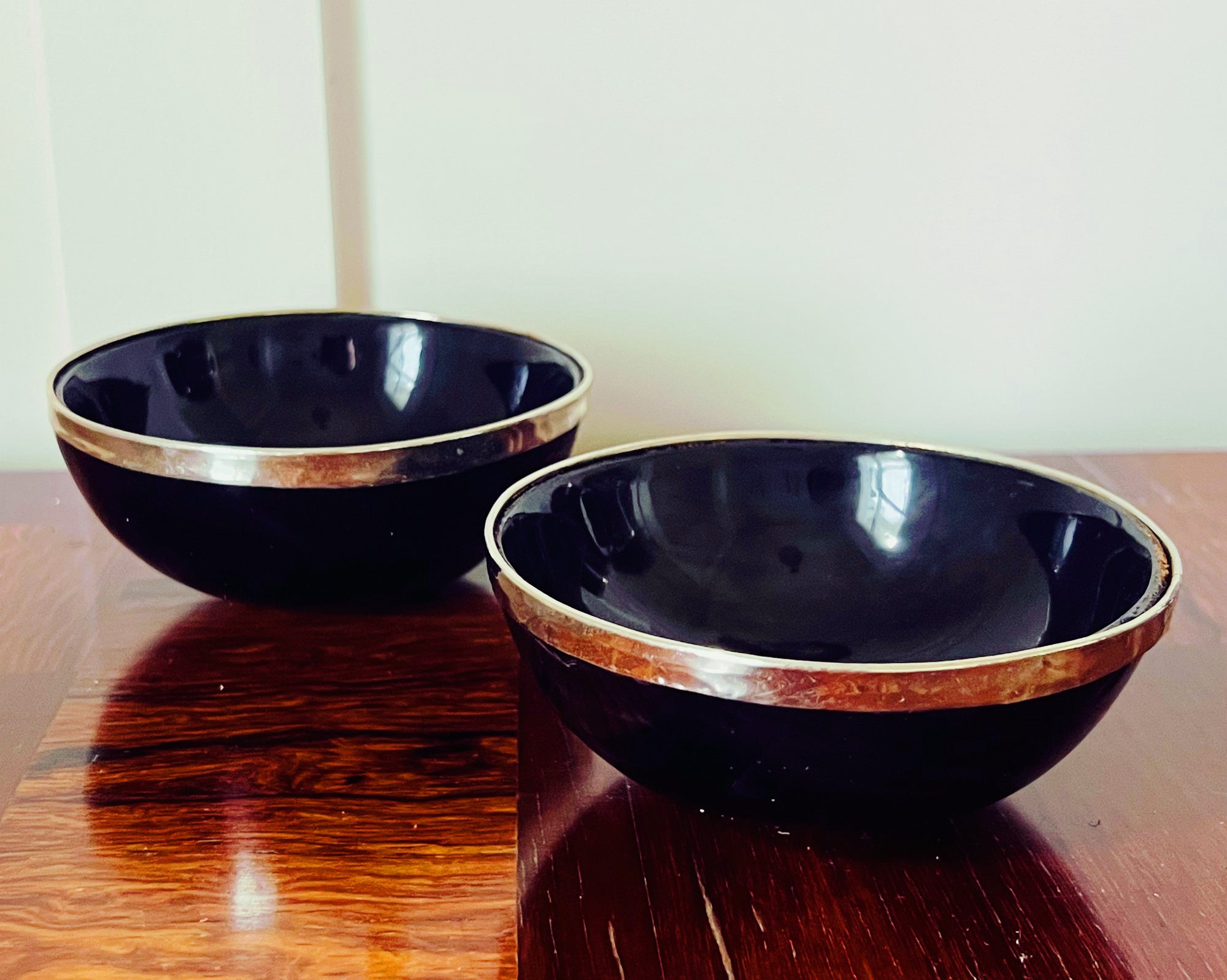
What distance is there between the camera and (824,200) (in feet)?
3.31

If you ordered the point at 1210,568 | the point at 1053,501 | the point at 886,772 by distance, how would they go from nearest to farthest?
the point at 886,772
the point at 1053,501
the point at 1210,568

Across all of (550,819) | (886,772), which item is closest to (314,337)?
(550,819)

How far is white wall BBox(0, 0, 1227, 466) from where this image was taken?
0.93 meters

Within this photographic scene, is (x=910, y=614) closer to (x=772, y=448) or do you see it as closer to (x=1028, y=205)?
(x=772, y=448)

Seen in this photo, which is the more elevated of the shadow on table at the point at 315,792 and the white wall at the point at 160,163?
the white wall at the point at 160,163

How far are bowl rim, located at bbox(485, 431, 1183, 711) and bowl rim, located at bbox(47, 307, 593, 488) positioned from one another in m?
0.16

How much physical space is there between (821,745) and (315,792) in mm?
240

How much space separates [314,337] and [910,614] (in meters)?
0.44

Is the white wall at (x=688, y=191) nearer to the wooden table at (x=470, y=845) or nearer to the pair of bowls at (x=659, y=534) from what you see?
the pair of bowls at (x=659, y=534)

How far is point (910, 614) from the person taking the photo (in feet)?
2.10

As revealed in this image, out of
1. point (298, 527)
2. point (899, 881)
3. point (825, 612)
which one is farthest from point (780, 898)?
point (298, 527)

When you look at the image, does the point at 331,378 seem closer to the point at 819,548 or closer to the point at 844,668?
the point at 819,548

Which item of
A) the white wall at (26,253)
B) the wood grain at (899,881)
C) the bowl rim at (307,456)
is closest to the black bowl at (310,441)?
the bowl rim at (307,456)

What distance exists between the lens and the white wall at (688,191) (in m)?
0.93
